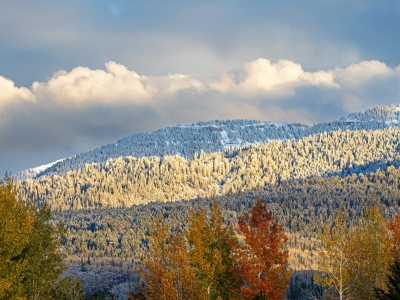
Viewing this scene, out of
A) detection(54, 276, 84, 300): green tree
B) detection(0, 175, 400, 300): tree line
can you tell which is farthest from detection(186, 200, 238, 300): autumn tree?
detection(54, 276, 84, 300): green tree

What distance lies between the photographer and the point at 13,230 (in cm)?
4141

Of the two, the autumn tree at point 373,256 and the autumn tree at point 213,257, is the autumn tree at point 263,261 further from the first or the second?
the autumn tree at point 373,256

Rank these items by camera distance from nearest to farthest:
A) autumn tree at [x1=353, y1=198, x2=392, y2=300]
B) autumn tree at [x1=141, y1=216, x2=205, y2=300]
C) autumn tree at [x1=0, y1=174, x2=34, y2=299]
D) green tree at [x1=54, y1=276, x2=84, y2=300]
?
autumn tree at [x1=141, y1=216, x2=205, y2=300], autumn tree at [x1=0, y1=174, x2=34, y2=299], autumn tree at [x1=353, y1=198, x2=392, y2=300], green tree at [x1=54, y1=276, x2=84, y2=300]

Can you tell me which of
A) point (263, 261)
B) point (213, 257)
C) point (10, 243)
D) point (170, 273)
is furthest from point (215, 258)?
point (10, 243)

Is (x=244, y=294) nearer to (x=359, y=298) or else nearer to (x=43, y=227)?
(x=359, y=298)

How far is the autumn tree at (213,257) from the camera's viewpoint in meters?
50.6

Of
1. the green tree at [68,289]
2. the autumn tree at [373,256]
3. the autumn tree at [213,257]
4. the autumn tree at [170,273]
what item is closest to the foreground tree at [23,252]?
the green tree at [68,289]

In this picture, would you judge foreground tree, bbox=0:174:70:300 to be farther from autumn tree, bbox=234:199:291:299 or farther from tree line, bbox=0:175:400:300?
Result: autumn tree, bbox=234:199:291:299

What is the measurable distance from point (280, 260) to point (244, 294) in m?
5.41

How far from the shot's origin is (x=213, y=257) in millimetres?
51625

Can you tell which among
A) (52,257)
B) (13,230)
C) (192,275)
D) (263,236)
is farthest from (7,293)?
(263,236)

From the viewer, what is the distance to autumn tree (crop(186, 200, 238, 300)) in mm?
50625

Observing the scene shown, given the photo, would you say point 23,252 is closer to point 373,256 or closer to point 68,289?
point 68,289

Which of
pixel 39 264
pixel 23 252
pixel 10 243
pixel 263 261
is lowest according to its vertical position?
pixel 263 261
